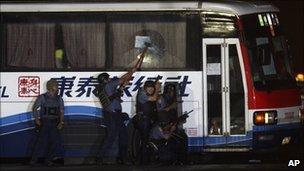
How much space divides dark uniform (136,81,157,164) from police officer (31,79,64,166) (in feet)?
4.58

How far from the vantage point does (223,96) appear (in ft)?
43.9

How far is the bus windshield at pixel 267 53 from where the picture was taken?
43.9 feet

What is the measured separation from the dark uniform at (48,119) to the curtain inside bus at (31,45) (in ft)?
2.34

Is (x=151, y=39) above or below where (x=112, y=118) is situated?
above

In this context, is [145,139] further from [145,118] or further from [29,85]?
[29,85]

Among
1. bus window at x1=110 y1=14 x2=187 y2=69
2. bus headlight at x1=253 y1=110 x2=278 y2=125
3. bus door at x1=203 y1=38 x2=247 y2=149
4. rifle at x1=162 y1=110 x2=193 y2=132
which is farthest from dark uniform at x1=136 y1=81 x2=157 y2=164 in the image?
bus headlight at x1=253 y1=110 x2=278 y2=125

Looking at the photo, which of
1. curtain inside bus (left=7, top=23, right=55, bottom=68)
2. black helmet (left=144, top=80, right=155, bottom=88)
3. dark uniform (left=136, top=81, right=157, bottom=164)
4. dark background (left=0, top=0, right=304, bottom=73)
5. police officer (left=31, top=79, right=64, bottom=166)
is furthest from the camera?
dark background (left=0, top=0, right=304, bottom=73)

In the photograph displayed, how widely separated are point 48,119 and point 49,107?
0.70ft

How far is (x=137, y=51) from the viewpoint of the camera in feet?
44.3

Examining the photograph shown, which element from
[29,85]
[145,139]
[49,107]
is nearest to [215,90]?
[145,139]

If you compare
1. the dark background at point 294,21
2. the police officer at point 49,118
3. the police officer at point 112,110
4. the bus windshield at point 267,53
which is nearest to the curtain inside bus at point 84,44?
the police officer at point 112,110

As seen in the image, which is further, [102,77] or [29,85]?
[29,85]

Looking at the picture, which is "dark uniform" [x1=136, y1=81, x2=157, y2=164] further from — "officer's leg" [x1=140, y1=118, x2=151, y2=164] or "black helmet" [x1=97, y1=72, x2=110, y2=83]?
"black helmet" [x1=97, y1=72, x2=110, y2=83]

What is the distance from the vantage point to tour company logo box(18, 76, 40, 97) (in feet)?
44.3
